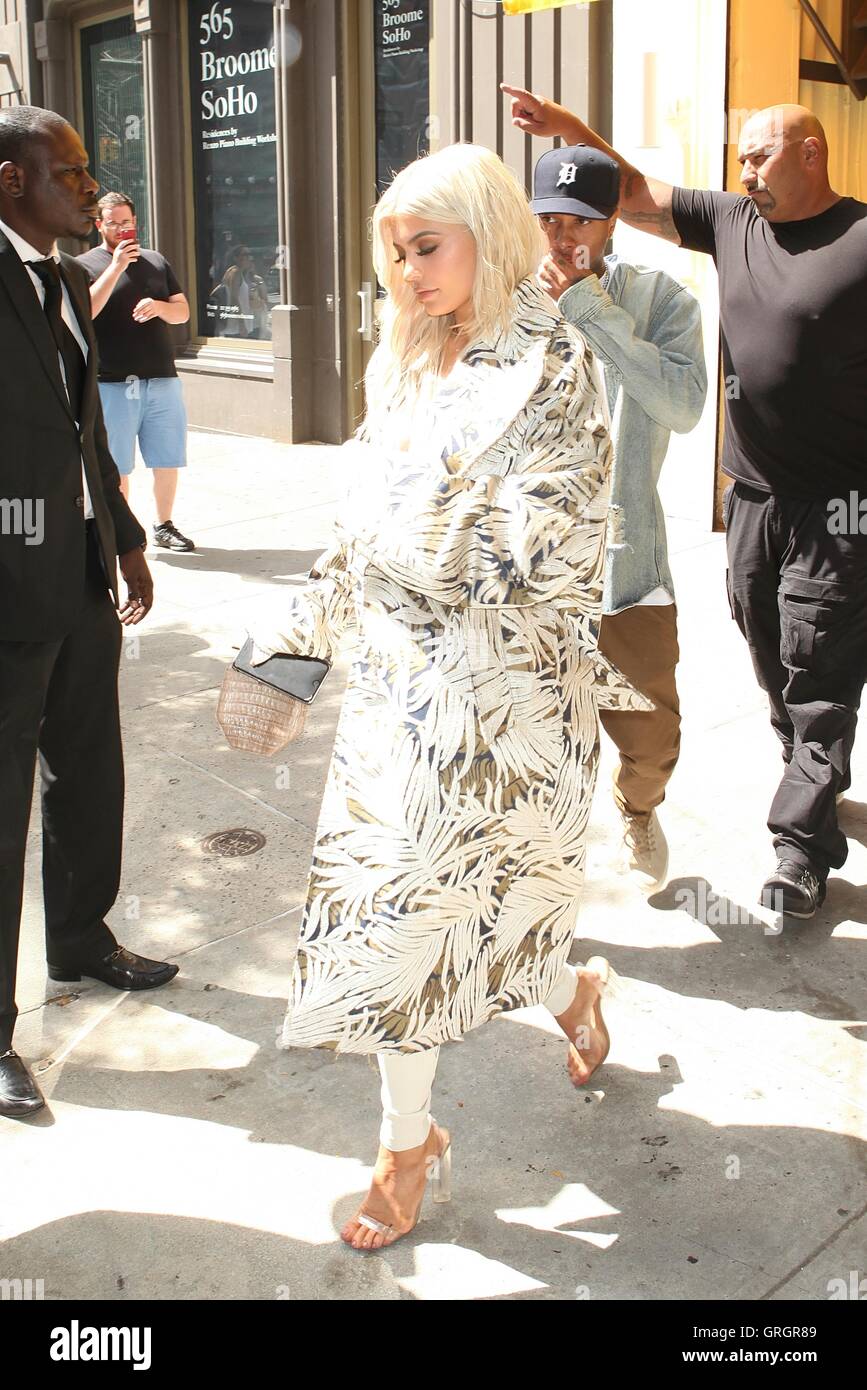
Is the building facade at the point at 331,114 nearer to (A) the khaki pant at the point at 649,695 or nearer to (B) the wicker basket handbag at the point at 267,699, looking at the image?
(A) the khaki pant at the point at 649,695

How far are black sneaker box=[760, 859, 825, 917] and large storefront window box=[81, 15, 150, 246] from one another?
11754mm

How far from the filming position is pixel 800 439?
13.2 ft

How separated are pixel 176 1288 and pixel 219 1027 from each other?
96 cm

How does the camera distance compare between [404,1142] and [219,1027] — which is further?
[219,1027]

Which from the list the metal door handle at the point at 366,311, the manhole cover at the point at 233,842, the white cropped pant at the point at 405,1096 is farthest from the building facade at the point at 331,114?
the white cropped pant at the point at 405,1096

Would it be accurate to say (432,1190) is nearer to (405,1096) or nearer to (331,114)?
(405,1096)

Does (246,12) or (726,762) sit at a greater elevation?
(246,12)

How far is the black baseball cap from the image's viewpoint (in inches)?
137

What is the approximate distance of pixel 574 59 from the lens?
352 inches

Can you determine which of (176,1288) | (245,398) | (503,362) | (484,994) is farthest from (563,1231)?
(245,398)

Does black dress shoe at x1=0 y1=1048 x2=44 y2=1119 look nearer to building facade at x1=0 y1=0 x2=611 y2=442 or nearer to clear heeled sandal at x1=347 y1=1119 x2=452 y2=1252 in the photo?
clear heeled sandal at x1=347 y1=1119 x2=452 y2=1252

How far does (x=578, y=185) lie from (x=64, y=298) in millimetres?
1310

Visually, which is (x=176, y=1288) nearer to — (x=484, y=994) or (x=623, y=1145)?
(x=484, y=994)
